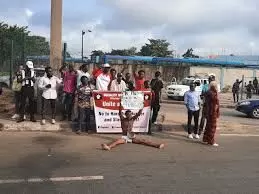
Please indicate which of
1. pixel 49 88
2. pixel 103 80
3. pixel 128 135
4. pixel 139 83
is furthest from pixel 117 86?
pixel 128 135

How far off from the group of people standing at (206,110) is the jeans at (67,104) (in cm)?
314

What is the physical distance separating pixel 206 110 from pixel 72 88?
3678 mm

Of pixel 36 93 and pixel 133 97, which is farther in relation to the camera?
pixel 36 93

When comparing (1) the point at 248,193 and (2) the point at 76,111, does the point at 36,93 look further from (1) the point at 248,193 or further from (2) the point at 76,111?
(1) the point at 248,193

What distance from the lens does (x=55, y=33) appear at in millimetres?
15352

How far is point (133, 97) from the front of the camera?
502 inches

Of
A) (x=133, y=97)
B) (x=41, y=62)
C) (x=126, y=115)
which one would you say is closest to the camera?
(x=126, y=115)

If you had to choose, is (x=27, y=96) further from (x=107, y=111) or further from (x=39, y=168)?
(x=39, y=168)

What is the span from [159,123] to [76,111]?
7.79 feet

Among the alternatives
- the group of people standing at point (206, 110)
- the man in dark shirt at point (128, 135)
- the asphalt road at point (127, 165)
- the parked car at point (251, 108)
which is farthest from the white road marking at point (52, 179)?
the parked car at point (251, 108)

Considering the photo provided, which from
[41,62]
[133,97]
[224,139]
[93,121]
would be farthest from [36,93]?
[41,62]

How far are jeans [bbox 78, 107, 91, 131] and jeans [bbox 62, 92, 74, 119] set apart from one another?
844mm

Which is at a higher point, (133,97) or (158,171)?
(133,97)

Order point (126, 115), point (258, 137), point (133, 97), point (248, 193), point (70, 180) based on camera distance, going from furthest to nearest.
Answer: point (258, 137) < point (133, 97) < point (126, 115) < point (70, 180) < point (248, 193)
